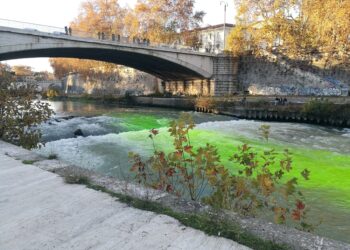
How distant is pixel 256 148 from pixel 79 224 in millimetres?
11333

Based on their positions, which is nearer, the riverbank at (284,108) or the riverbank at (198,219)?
the riverbank at (198,219)

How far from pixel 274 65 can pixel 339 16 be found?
8.50 metres

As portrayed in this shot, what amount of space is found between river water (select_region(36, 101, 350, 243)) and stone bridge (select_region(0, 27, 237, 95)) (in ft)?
28.3

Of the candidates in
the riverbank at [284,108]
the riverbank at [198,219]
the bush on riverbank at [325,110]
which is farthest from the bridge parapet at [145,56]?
the riverbank at [198,219]

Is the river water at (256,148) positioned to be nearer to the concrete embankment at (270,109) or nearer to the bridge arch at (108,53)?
the concrete embankment at (270,109)

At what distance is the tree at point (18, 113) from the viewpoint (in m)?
8.19

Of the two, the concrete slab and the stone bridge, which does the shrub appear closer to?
the stone bridge

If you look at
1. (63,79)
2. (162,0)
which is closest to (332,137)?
(162,0)

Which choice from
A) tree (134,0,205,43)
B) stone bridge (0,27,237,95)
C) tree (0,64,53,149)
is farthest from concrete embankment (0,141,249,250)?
tree (134,0,205,43)

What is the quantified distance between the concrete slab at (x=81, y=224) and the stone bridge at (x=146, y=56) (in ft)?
79.2

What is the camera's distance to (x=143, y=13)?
47.4m

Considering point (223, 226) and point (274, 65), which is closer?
point (223, 226)

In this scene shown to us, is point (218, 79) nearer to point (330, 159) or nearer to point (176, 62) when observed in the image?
point (176, 62)

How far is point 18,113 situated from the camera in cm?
845
